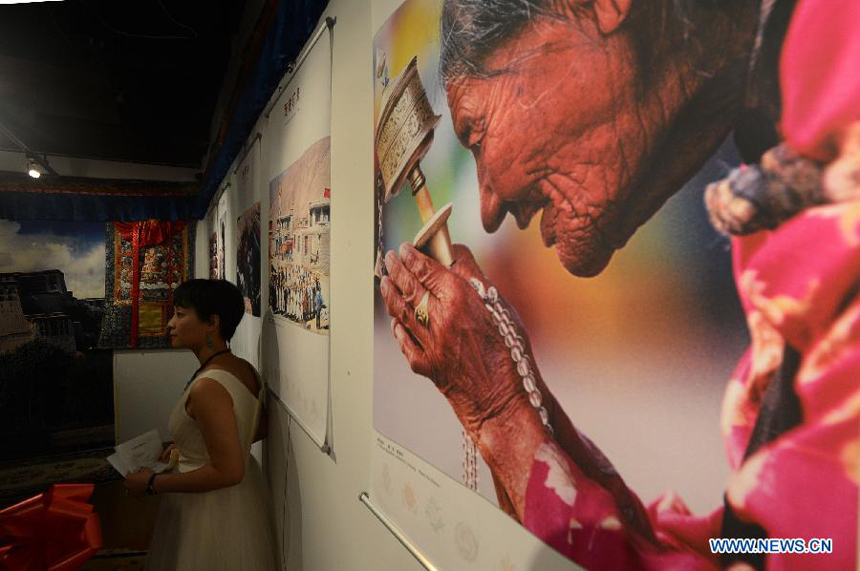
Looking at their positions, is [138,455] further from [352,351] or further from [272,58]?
[272,58]

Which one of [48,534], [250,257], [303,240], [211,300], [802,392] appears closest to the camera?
[802,392]

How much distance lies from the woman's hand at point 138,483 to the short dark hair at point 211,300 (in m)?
0.58

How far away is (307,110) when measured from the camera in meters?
1.45

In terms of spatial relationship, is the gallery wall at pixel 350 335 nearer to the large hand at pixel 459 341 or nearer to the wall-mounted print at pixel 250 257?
the large hand at pixel 459 341

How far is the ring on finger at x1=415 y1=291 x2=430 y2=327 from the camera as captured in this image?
72 cm

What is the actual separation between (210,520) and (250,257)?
120 centimetres

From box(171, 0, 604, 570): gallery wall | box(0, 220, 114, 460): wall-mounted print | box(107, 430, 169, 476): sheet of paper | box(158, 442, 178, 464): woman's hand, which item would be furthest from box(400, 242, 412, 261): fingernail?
box(0, 220, 114, 460): wall-mounted print

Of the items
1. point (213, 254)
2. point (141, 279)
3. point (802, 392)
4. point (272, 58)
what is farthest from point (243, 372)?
point (141, 279)

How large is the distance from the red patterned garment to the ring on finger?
43 cm

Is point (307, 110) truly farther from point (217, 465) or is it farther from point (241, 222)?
point (241, 222)

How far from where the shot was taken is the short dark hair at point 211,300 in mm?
1926

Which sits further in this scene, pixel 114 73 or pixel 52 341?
pixel 52 341

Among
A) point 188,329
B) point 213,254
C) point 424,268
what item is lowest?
point 188,329

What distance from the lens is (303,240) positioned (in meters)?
1.46
